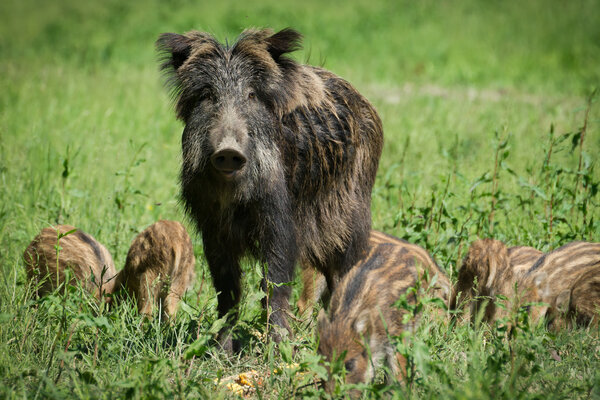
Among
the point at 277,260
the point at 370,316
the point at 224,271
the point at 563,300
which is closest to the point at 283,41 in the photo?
the point at 277,260


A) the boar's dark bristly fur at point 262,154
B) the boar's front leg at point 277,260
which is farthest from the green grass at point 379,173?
the boar's dark bristly fur at point 262,154

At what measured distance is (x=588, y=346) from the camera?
350cm

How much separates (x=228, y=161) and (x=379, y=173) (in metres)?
3.51

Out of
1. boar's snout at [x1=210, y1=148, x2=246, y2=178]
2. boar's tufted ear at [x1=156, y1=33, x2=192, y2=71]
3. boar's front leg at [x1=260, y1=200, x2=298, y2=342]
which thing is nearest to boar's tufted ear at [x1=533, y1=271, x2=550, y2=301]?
boar's front leg at [x1=260, y1=200, x2=298, y2=342]

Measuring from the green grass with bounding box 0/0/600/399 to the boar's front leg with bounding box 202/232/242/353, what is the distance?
0.14 m

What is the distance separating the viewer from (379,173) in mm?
6699

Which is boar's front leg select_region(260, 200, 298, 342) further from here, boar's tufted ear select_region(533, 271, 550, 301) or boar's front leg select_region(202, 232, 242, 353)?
boar's tufted ear select_region(533, 271, 550, 301)

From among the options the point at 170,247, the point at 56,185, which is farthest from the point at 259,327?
the point at 56,185

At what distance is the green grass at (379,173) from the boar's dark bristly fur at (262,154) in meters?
0.33

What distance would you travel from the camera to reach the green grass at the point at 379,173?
10.1ft

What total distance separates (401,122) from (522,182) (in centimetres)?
436

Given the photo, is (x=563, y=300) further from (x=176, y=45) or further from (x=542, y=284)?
(x=176, y=45)

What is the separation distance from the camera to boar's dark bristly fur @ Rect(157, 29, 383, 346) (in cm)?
361

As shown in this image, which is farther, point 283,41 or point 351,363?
point 283,41
